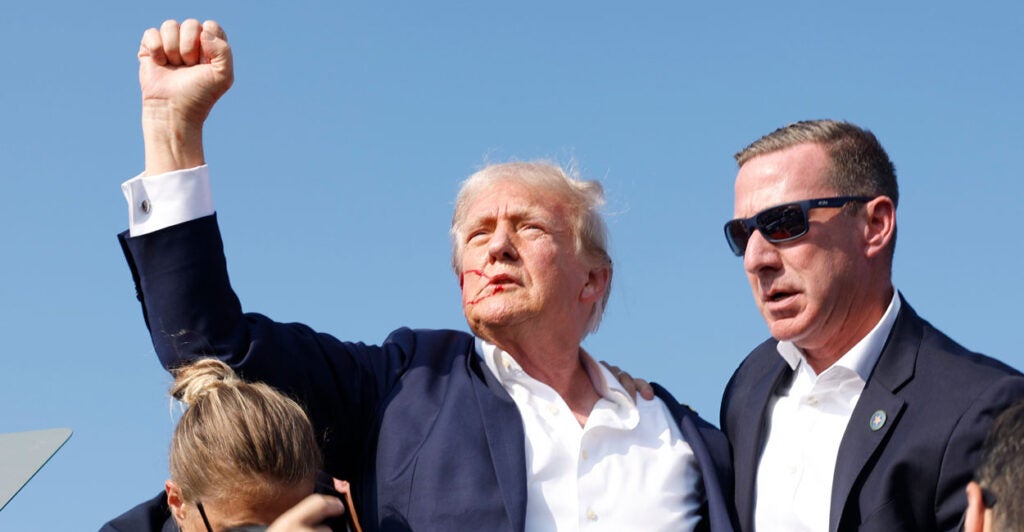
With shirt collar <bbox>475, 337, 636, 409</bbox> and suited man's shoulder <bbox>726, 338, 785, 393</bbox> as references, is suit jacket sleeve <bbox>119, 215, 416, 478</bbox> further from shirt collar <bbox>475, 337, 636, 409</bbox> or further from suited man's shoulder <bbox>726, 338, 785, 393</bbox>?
suited man's shoulder <bbox>726, 338, 785, 393</bbox>

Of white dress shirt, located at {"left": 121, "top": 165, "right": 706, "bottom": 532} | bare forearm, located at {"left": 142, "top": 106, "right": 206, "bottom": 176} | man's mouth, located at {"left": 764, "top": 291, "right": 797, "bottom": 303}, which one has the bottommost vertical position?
white dress shirt, located at {"left": 121, "top": 165, "right": 706, "bottom": 532}

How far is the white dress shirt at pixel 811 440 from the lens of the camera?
538cm

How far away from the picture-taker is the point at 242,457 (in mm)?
4301

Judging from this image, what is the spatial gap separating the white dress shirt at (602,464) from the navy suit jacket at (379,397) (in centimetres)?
9

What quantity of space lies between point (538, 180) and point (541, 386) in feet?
2.99

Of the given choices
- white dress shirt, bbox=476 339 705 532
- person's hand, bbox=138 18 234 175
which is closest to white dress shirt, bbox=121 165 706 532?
white dress shirt, bbox=476 339 705 532

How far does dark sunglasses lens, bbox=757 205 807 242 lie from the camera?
19.0 ft

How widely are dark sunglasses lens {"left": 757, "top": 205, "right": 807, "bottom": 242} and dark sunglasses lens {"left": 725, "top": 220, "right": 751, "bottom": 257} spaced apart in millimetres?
112

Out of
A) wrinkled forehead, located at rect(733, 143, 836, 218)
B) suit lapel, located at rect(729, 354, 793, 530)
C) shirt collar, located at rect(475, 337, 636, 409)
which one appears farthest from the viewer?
wrinkled forehead, located at rect(733, 143, 836, 218)

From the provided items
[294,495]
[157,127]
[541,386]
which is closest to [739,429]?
[541,386]

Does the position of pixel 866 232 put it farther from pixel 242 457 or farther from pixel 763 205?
pixel 242 457

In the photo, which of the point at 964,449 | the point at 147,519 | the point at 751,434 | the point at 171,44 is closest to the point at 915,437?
the point at 964,449

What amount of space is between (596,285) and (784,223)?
2.92 ft

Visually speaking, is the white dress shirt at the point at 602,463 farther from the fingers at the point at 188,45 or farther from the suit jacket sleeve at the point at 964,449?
the fingers at the point at 188,45
